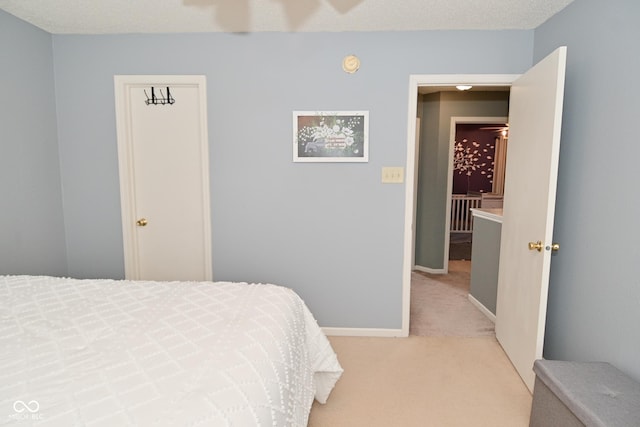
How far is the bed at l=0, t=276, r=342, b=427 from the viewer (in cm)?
92

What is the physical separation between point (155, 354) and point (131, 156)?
2099 millimetres

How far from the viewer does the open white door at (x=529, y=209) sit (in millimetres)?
1909

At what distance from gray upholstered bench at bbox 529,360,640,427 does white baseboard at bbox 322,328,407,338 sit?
1.17 m

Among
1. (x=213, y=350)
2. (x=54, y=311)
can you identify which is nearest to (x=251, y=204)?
(x=54, y=311)

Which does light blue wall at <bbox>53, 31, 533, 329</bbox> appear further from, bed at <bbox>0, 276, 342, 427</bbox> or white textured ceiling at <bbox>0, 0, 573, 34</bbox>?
bed at <bbox>0, 276, 342, 427</bbox>

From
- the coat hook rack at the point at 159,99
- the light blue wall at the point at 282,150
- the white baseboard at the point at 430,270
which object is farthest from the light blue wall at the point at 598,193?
the coat hook rack at the point at 159,99

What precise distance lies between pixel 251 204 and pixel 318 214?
54 cm

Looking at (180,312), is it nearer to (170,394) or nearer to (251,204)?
(170,394)

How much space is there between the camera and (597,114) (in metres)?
1.82

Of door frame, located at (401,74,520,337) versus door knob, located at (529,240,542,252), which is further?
door frame, located at (401,74,520,337)

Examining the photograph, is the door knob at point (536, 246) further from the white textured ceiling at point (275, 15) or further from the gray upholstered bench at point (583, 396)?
the white textured ceiling at point (275, 15)

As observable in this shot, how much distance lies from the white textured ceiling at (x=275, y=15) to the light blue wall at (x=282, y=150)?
0.33 ft

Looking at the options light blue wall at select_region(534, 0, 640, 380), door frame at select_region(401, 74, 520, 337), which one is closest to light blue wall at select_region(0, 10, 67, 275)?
door frame at select_region(401, 74, 520, 337)

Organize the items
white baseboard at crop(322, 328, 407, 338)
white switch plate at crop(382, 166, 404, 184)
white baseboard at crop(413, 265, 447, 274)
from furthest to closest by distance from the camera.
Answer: white baseboard at crop(413, 265, 447, 274), white baseboard at crop(322, 328, 407, 338), white switch plate at crop(382, 166, 404, 184)
